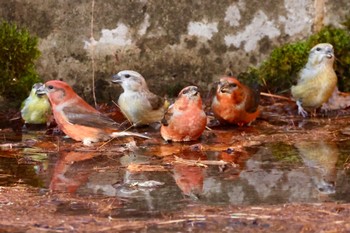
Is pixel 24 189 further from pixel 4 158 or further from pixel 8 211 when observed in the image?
pixel 4 158

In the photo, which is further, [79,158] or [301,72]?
[301,72]

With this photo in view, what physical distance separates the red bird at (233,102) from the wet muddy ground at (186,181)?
116mm

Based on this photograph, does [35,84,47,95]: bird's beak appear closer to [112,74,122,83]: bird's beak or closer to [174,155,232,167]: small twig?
[112,74,122,83]: bird's beak

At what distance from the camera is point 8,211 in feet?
20.4

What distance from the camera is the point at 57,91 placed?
9.38 metres

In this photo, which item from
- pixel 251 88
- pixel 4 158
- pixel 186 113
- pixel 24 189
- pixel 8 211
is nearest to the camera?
pixel 8 211

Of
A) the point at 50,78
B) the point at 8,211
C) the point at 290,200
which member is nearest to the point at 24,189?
the point at 8,211

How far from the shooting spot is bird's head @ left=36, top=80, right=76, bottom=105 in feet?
30.7

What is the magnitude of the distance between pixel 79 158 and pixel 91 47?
8.04 ft

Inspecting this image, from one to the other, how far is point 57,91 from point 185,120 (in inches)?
53.8

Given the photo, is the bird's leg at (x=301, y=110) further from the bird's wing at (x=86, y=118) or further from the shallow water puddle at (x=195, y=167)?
the bird's wing at (x=86, y=118)

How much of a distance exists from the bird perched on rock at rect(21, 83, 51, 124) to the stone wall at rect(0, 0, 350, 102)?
0.59 m

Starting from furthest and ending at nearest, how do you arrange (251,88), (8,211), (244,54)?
(244,54)
(251,88)
(8,211)

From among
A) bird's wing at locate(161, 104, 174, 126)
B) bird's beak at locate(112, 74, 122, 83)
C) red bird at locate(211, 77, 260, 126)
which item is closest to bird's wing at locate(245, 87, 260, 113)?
red bird at locate(211, 77, 260, 126)
